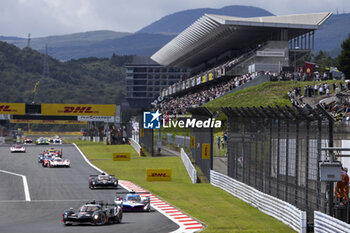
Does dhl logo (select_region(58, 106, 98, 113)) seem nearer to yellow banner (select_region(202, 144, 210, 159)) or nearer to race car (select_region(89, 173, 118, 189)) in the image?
yellow banner (select_region(202, 144, 210, 159))

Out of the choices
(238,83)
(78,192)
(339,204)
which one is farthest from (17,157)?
(339,204)

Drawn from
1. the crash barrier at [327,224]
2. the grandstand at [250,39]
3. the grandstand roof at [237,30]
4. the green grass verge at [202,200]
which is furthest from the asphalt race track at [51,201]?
the grandstand roof at [237,30]

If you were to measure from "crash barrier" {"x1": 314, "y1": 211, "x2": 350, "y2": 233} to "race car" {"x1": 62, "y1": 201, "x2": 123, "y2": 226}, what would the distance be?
6851 millimetres

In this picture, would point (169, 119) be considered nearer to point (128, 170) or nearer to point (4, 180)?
point (128, 170)

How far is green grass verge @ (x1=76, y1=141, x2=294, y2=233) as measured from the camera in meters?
21.9

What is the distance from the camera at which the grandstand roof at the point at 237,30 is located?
79250mm

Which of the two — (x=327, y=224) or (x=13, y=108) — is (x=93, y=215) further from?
(x=13, y=108)

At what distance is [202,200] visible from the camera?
29.8 metres

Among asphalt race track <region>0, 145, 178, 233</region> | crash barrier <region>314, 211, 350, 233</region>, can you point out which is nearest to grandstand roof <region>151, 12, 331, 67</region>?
asphalt race track <region>0, 145, 178, 233</region>

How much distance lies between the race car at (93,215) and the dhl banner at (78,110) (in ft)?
242

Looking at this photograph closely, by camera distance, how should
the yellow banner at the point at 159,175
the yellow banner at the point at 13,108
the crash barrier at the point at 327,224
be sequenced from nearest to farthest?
the crash barrier at the point at 327,224 < the yellow banner at the point at 159,175 < the yellow banner at the point at 13,108

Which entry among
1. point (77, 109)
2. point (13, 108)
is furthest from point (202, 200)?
point (13, 108)

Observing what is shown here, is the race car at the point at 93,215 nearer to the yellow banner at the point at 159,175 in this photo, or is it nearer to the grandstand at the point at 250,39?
the yellow banner at the point at 159,175

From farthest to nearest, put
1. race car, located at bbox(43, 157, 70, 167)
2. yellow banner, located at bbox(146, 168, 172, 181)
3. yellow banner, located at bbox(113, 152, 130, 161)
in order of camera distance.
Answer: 1. yellow banner, located at bbox(113, 152, 130, 161)
2. race car, located at bbox(43, 157, 70, 167)
3. yellow banner, located at bbox(146, 168, 172, 181)
